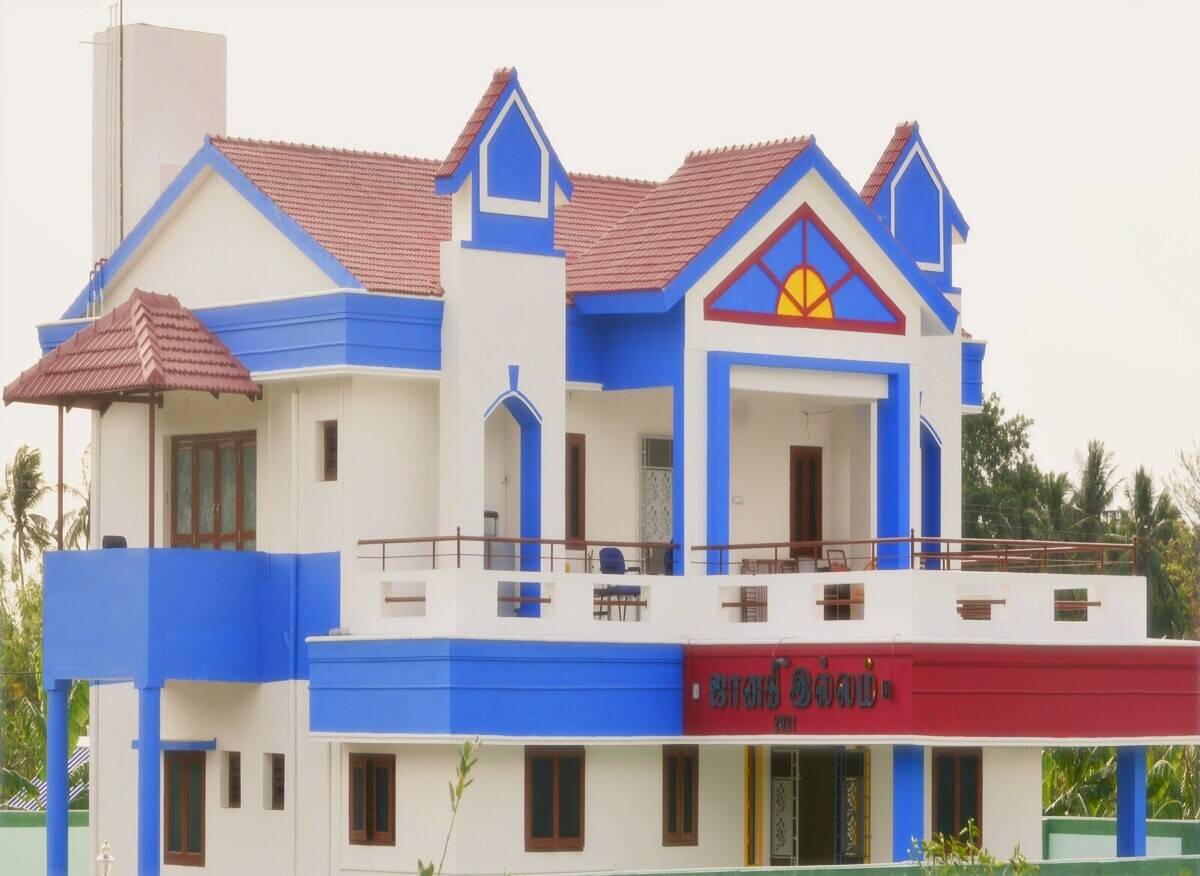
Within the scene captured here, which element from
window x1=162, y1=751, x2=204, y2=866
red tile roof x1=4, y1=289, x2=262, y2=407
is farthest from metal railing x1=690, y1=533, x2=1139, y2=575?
window x1=162, y1=751, x2=204, y2=866

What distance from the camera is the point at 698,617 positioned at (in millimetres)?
36406

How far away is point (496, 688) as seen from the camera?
34500 millimetres

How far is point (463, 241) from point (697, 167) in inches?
190

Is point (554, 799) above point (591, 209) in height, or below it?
below

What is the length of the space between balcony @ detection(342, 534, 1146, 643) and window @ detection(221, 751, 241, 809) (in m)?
2.98

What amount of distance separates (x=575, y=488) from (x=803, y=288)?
3874mm

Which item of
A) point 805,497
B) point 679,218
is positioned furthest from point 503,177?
point 805,497

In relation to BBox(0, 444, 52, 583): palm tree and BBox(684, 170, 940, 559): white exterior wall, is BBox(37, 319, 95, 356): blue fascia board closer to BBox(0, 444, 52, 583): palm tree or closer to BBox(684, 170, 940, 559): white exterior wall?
BBox(684, 170, 940, 559): white exterior wall

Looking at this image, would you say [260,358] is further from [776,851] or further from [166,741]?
[776,851]

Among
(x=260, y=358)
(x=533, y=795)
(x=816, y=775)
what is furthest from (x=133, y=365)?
(x=816, y=775)

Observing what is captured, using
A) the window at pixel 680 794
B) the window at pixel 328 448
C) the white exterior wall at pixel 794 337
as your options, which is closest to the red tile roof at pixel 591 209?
the white exterior wall at pixel 794 337

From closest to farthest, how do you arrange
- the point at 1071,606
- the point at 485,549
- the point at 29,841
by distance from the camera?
the point at 1071,606 < the point at 485,549 < the point at 29,841

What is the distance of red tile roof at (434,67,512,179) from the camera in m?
35.8

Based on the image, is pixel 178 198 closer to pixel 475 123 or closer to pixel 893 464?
pixel 475 123
